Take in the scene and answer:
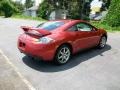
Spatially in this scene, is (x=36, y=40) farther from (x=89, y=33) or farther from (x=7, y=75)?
(x=89, y=33)

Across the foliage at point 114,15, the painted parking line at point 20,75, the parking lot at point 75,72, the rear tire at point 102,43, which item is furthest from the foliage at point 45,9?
the painted parking line at point 20,75

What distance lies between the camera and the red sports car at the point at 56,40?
7164 mm

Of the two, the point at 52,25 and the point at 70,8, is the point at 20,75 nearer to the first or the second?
the point at 52,25

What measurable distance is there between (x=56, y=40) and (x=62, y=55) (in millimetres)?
643

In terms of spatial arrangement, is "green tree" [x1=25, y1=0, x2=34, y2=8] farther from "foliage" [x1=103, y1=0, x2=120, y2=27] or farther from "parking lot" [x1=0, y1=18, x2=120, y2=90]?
"parking lot" [x1=0, y1=18, x2=120, y2=90]

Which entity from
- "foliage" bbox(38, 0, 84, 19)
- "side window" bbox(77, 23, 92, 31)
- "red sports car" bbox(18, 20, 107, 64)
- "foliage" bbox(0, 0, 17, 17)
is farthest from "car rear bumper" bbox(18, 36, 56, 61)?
"foliage" bbox(0, 0, 17, 17)

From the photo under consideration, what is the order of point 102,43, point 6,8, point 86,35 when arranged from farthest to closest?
1. point 6,8
2. point 102,43
3. point 86,35

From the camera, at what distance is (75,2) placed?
151 ft

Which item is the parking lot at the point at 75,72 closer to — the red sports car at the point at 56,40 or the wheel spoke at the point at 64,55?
the wheel spoke at the point at 64,55

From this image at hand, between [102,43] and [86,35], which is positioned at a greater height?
[86,35]

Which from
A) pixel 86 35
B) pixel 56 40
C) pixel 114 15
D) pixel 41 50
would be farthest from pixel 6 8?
pixel 41 50

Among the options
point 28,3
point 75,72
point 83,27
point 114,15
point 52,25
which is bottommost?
point 28,3

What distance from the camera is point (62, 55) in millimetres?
7648

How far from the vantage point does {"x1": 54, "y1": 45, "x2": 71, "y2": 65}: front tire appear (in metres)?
7.48
